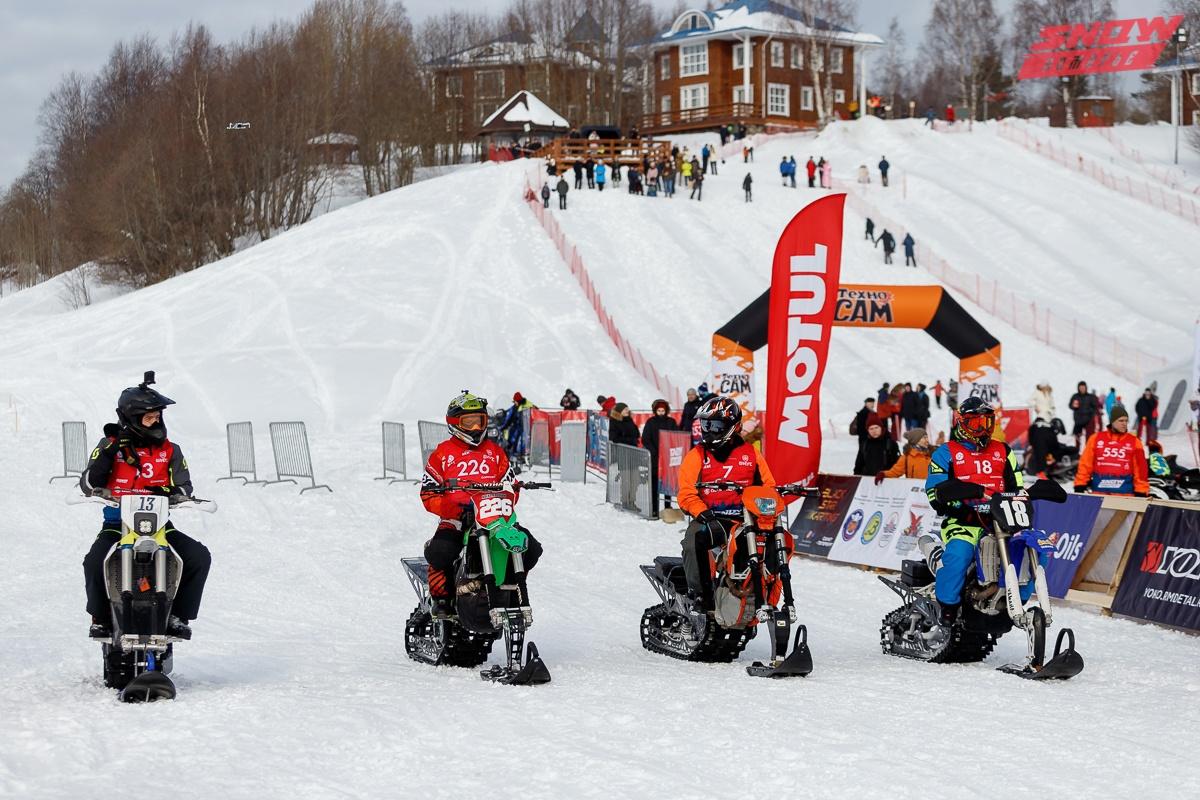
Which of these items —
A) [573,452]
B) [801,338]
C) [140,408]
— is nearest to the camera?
[140,408]

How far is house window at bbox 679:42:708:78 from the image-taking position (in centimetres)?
8206

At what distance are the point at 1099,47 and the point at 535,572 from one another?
68604mm

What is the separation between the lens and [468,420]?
938 cm

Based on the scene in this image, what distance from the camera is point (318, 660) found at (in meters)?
9.99

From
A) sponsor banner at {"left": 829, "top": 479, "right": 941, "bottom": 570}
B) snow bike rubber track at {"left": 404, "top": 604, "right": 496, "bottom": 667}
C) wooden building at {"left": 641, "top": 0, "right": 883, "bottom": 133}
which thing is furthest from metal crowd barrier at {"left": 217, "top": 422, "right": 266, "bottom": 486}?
wooden building at {"left": 641, "top": 0, "right": 883, "bottom": 133}

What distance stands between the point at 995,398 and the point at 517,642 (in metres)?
14.9

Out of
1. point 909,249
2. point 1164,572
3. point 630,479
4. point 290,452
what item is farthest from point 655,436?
point 909,249

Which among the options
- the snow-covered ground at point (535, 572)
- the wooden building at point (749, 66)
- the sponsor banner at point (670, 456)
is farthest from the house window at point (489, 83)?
the sponsor banner at point (670, 456)

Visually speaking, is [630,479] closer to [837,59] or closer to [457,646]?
[457,646]

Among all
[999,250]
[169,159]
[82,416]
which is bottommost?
[82,416]

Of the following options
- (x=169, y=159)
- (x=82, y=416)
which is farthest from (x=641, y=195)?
(x=82, y=416)

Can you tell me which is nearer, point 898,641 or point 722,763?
point 722,763

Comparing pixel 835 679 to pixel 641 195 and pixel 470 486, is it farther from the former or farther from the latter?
pixel 641 195

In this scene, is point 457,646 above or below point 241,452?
above
